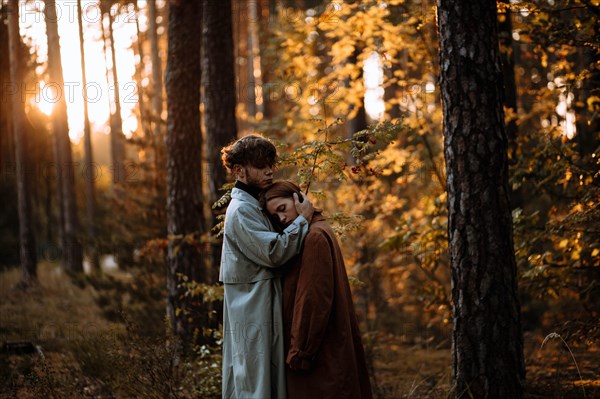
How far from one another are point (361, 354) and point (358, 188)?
5534mm

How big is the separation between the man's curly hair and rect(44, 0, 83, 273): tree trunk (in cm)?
1148

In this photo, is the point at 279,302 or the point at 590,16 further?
the point at 590,16

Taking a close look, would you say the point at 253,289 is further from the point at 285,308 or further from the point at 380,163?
the point at 380,163

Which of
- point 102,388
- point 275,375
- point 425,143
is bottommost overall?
point 102,388

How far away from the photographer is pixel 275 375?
3.72 m

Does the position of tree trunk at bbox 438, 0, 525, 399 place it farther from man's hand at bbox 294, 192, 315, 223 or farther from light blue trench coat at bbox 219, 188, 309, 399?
light blue trench coat at bbox 219, 188, 309, 399

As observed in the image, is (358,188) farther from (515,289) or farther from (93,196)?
(93,196)

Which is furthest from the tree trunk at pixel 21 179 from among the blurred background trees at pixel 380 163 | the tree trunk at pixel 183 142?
the tree trunk at pixel 183 142

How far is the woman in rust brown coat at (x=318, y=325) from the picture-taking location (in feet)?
11.8

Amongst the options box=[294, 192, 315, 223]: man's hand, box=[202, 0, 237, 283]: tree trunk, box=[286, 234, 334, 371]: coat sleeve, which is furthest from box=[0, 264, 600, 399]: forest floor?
box=[202, 0, 237, 283]: tree trunk

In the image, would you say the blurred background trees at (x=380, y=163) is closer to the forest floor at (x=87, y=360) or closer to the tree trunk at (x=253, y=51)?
the forest floor at (x=87, y=360)

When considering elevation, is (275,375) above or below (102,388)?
above

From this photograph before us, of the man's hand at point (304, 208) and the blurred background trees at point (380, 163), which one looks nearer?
the man's hand at point (304, 208)

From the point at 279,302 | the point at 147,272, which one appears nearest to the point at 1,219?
the point at 147,272
